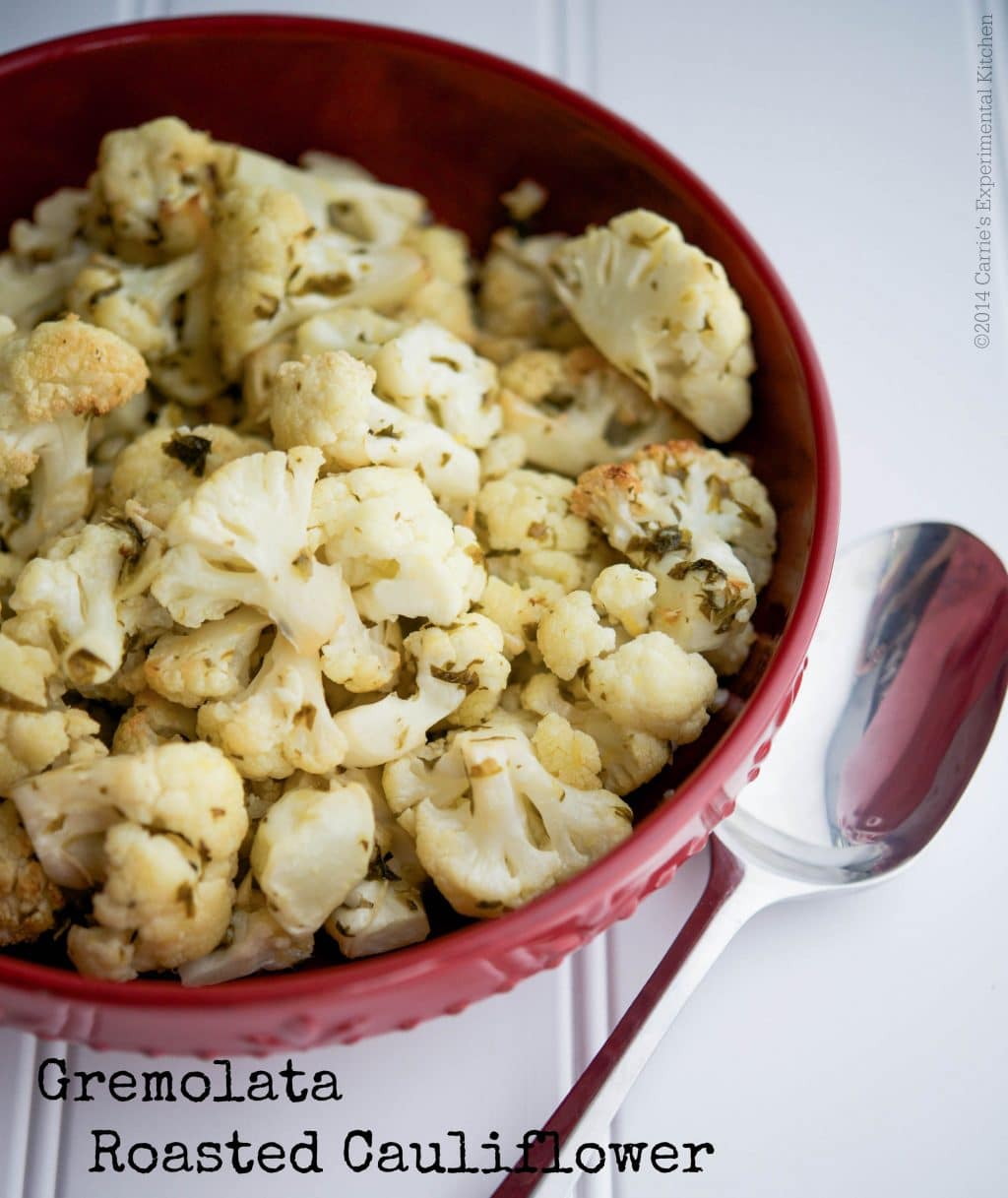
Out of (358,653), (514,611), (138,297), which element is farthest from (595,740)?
(138,297)

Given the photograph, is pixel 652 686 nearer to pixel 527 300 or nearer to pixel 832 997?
pixel 832 997

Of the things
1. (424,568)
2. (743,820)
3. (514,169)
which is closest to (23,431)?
(424,568)

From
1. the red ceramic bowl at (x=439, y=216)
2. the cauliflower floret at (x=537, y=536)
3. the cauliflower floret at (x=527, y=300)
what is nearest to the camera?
the red ceramic bowl at (x=439, y=216)

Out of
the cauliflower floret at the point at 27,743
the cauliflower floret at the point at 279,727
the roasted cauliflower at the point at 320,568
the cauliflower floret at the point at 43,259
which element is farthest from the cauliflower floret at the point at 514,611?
the cauliflower floret at the point at 43,259

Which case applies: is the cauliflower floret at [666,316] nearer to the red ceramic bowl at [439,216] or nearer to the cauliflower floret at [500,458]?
the red ceramic bowl at [439,216]

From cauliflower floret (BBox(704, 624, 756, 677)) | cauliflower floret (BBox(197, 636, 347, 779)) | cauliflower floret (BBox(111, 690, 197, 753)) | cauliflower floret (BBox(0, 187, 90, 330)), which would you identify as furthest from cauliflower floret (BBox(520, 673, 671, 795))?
cauliflower floret (BBox(0, 187, 90, 330))
